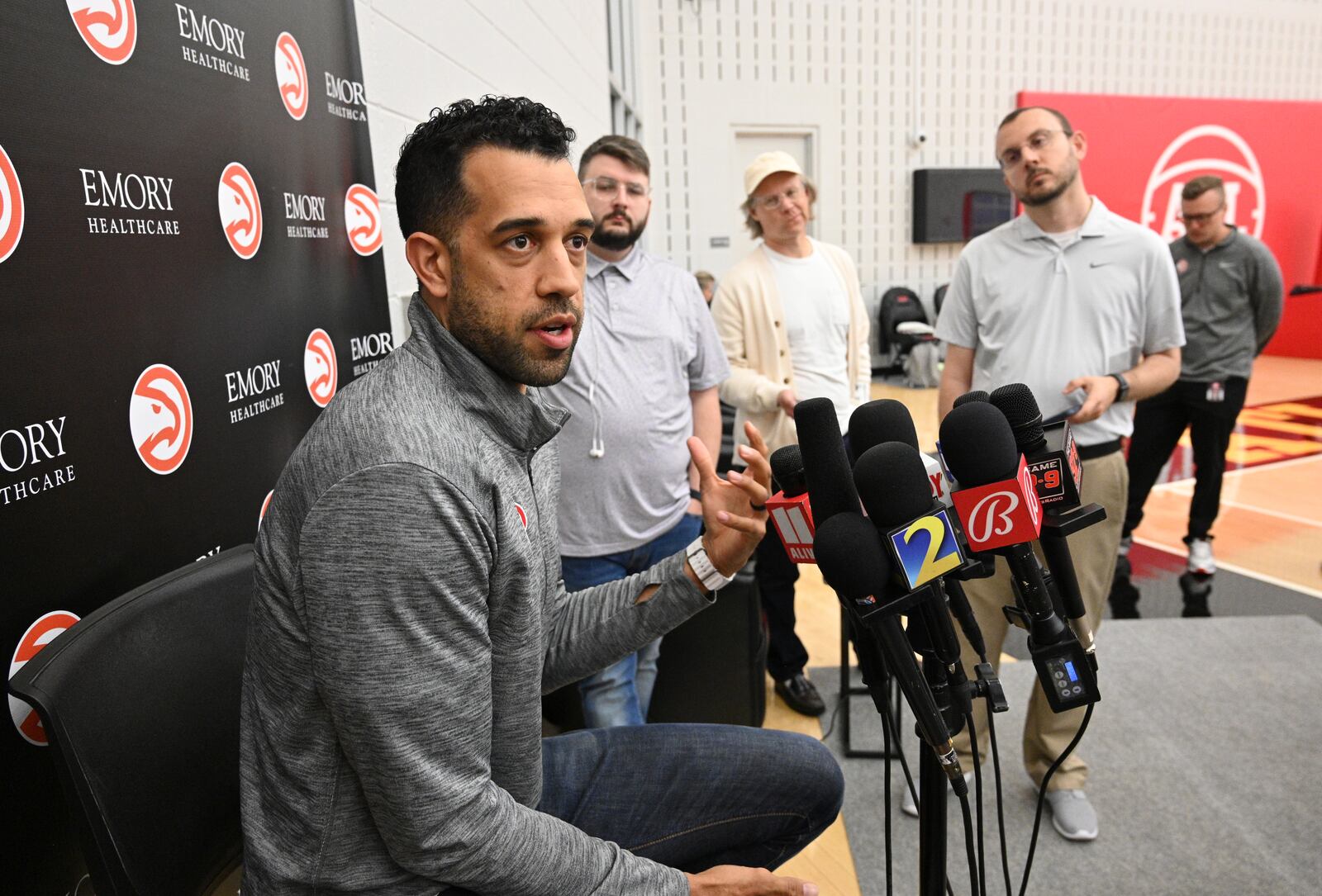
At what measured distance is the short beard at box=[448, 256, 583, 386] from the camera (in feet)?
3.26

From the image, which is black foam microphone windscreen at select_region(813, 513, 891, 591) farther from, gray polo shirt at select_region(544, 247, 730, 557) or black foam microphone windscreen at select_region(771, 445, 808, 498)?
gray polo shirt at select_region(544, 247, 730, 557)

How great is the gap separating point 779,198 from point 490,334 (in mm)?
1957

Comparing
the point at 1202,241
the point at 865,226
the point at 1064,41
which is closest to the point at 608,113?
the point at 1202,241

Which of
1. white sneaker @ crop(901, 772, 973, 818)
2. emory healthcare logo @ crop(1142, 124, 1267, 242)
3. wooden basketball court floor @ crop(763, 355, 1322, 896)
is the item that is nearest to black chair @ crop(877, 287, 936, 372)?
wooden basketball court floor @ crop(763, 355, 1322, 896)

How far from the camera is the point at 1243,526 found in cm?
420

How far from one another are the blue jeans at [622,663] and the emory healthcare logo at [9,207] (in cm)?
124

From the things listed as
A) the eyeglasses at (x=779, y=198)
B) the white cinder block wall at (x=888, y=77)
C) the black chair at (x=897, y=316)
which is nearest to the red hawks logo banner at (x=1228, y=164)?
the white cinder block wall at (x=888, y=77)

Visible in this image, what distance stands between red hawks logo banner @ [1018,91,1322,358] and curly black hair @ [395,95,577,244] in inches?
379

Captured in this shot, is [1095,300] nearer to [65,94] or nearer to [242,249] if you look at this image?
[242,249]

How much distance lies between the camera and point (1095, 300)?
199cm

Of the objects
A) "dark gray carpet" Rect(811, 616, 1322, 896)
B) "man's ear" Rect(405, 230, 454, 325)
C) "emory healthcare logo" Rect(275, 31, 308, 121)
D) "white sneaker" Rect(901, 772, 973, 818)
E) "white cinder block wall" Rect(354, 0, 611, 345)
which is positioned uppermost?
"white cinder block wall" Rect(354, 0, 611, 345)

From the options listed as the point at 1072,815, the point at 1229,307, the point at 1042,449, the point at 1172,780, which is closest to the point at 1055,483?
the point at 1042,449

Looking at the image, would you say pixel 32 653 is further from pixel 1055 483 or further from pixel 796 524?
pixel 1055 483

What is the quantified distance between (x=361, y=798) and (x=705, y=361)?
63.9 inches
